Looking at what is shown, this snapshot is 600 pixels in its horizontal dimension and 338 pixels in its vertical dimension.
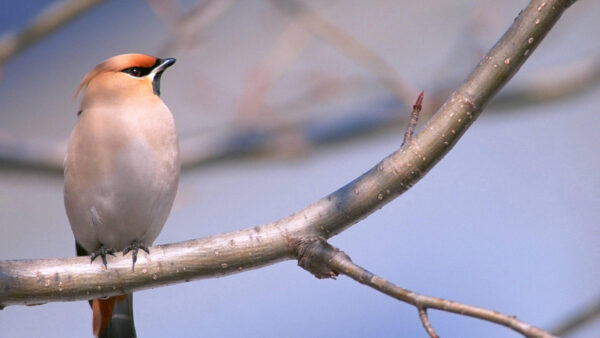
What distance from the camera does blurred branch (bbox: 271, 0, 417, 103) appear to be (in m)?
3.81

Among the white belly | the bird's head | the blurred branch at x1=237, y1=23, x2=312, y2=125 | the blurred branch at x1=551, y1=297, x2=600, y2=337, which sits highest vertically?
the blurred branch at x1=237, y1=23, x2=312, y2=125

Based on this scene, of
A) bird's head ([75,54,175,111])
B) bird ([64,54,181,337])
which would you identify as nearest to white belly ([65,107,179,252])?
bird ([64,54,181,337])

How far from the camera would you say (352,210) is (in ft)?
7.11

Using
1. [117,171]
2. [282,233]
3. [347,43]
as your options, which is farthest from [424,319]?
[347,43]

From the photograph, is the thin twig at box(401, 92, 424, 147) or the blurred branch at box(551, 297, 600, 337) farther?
the blurred branch at box(551, 297, 600, 337)

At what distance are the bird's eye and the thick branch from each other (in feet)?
3.06

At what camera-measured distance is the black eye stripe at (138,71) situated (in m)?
3.00

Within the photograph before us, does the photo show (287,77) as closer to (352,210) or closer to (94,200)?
(94,200)

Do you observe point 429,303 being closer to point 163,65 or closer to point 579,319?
point 579,319

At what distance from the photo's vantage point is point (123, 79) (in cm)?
296

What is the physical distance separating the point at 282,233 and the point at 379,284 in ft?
1.29

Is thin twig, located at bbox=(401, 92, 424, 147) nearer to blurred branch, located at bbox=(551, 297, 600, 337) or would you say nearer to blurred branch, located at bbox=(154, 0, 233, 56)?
blurred branch, located at bbox=(551, 297, 600, 337)

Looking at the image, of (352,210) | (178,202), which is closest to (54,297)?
(352,210)

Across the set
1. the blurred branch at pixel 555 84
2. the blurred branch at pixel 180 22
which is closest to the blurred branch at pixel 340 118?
the blurred branch at pixel 555 84
